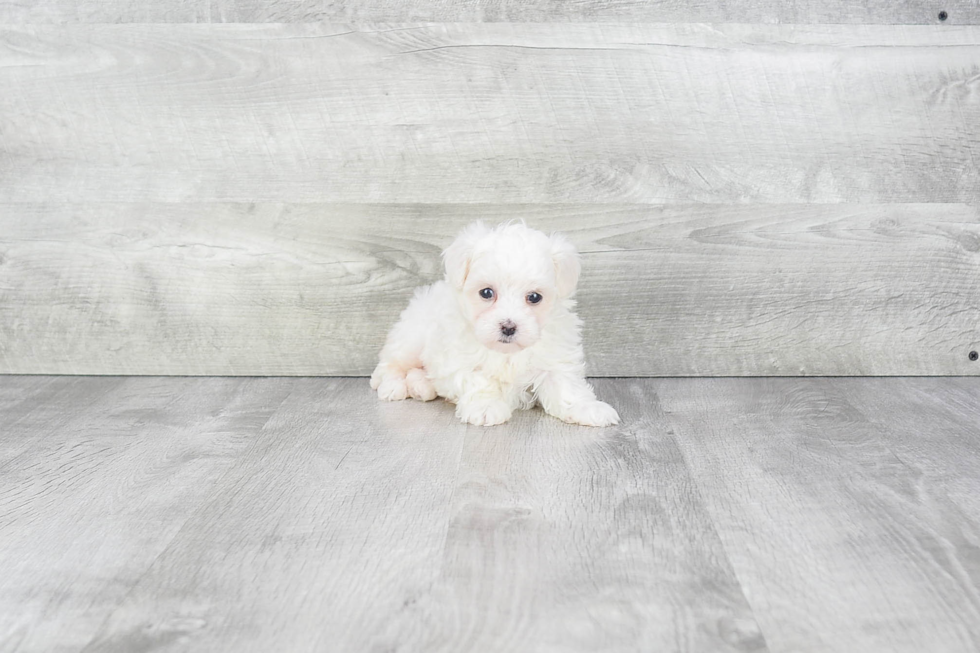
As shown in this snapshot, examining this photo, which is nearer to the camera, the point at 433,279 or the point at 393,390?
the point at 393,390

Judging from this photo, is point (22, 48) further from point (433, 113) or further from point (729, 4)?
point (729, 4)

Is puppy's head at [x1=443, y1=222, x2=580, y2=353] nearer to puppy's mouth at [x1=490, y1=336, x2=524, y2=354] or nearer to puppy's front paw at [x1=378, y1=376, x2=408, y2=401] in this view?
puppy's mouth at [x1=490, y1=336, x2=524, y2=354]

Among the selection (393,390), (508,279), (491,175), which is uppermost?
(491,175)

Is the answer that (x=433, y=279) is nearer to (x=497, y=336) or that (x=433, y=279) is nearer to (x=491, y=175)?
(x=491, y=175)

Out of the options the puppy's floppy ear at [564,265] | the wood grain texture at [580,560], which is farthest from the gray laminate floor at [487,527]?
the puppy's floppy ear at [564,265]

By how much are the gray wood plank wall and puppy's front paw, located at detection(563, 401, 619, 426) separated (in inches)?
15.3

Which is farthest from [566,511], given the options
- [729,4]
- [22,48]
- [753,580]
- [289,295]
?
[22,48]

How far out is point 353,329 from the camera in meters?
2.14

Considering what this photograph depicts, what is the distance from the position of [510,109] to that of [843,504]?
113 centimetres

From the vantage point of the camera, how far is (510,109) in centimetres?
201

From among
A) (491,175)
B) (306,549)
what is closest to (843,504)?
(306,549)

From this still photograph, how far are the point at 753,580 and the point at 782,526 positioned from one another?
Answer: 18 cm

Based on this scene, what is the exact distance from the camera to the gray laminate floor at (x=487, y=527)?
990 mm

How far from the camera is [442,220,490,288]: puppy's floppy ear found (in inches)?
65.9
